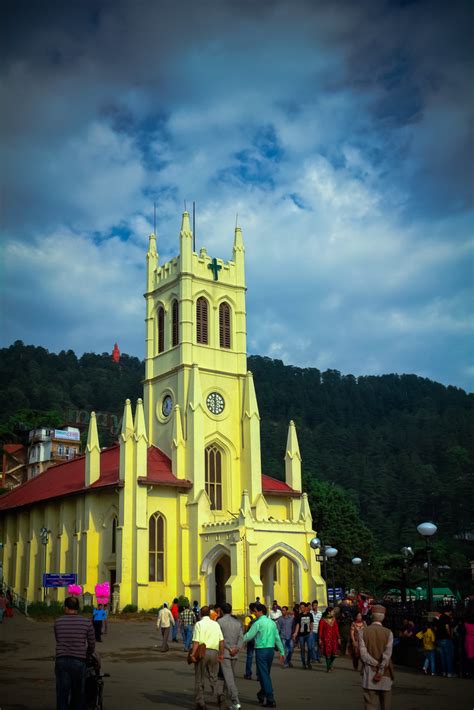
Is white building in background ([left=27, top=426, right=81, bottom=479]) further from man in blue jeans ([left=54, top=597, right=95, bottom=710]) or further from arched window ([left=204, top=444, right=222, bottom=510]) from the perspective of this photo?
man in blue jeans ([left=54, top=597, right=95, bottom=710])

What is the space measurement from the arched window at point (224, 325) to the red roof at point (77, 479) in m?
8.53

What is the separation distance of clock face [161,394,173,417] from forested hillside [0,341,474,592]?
18851 millimetres

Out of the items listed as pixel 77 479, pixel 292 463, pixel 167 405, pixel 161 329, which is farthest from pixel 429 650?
pixel 161 329

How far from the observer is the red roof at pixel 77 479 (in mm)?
46031

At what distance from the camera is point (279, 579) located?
158ft

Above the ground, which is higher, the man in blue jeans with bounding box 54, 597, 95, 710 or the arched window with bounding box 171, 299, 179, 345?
the arched window with bounding box 171, 299, 179, 345

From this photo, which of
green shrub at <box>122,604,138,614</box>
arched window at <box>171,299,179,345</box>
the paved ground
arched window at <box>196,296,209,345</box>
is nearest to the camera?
the paved ground

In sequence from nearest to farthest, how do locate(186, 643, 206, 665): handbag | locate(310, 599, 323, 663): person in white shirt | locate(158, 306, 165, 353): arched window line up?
locate(186, 643, 206, 665): handbag < locate(310, 599, 323, 663): person in white shirt < locate(158, 306, 165, 353): arched window

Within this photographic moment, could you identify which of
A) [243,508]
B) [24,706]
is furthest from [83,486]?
[24,706]

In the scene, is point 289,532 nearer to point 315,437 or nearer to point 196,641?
point 196,641

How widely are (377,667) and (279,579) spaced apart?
38508 mm

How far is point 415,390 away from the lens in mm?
185875

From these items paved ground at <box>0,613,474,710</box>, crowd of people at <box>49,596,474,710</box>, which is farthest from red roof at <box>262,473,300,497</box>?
crowd of people at <box>49,596,474,710</box>

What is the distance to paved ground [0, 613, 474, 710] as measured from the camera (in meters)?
13.9
